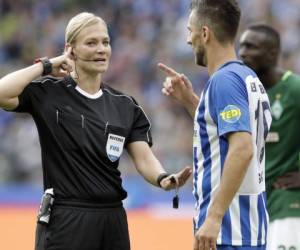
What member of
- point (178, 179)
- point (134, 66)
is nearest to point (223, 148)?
point (178, 179)

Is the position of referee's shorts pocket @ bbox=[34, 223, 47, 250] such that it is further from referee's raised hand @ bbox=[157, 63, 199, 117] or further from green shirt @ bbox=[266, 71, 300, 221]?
green shirt @ bbox=[266, 71, 300, 221]

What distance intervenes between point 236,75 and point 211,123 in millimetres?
302

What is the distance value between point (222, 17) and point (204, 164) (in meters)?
0.84

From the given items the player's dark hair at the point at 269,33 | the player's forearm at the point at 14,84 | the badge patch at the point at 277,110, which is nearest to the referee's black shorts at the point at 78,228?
the player's forearm at the point at 14,84

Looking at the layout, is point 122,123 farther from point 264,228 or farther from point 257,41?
point 257,41

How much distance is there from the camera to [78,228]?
6027 millimetres

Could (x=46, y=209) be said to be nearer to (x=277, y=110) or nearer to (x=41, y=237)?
(x=41, y=237)

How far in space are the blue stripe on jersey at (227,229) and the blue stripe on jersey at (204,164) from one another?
0.39ft

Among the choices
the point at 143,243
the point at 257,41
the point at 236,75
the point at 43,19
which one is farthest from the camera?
the point at 43,19

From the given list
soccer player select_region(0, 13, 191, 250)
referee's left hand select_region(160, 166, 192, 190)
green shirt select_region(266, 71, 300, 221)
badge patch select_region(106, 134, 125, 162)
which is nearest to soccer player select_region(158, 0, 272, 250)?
referee's left hand select_region(160, 166, 192, 190)

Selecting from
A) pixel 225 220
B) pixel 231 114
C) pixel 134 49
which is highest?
pixel 134 49

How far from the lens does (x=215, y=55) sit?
5.50m

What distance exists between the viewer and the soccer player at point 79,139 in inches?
237

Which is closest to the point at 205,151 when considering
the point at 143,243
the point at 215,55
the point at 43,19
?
the point at 215,55
